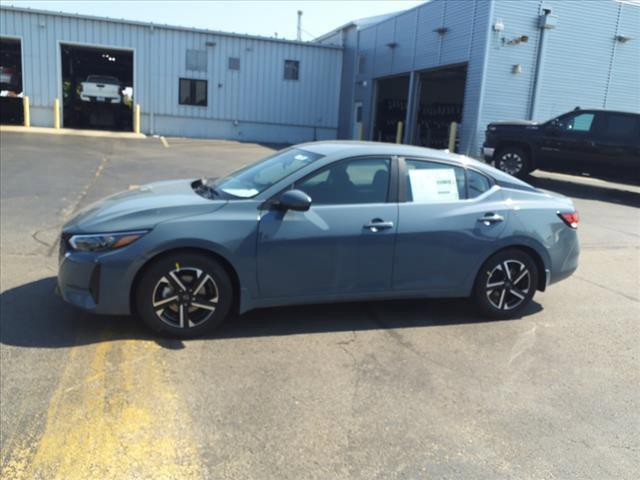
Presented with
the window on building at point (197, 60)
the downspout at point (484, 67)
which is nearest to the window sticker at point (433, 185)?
the downspout at point (484, 67)

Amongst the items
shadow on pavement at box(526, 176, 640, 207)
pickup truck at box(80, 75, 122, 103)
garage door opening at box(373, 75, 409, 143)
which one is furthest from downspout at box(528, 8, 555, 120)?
pickup truck at box(80, 75, 122, 103)

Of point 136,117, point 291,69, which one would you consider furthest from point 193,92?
point 291,69

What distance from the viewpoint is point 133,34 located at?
26.5 meters

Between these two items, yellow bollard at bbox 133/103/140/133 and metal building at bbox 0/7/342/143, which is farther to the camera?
yellow bollard at bbox 133/103/140/133

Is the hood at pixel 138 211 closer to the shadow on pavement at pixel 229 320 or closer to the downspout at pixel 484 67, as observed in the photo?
the shadow on pavement at pixel 229 320

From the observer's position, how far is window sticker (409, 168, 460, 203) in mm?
4918

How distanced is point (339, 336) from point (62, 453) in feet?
7.52

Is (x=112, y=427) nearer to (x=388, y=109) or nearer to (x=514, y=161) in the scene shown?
(x=514, y=161)

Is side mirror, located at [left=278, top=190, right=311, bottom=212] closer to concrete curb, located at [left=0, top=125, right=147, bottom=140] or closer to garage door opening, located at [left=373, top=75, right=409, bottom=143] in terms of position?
concrete curb, located at [left=0, top=125, right=147, bottom=140]

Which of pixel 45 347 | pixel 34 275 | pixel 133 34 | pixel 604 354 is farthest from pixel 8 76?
pixel 604 354

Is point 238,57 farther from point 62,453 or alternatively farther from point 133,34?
point 62,453

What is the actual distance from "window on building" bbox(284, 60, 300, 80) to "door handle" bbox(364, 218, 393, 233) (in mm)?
25868

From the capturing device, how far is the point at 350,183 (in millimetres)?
4746

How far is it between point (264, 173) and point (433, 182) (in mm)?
1493
